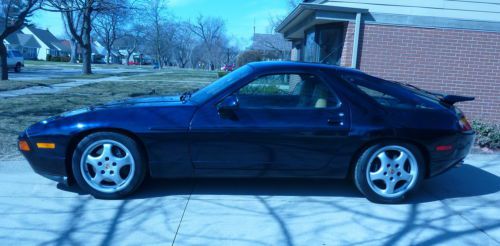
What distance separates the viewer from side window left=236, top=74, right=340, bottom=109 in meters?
3.99

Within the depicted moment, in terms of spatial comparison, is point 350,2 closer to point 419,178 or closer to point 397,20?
point 397,20

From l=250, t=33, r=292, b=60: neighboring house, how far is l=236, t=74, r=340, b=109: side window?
25.7 m

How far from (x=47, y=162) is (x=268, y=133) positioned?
216 cm

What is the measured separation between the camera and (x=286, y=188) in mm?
4395

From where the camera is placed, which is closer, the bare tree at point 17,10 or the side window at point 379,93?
the side window at point 379,93

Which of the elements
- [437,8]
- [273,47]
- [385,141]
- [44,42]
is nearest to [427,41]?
[437,8]

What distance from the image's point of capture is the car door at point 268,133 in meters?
3.80

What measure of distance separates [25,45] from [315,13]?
255 ft

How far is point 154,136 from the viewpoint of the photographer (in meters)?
3.76

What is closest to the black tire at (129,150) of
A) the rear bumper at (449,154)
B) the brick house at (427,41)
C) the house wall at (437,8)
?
the rear bumper at (449,154)

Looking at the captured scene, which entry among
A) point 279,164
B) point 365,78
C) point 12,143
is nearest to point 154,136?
point 279,164

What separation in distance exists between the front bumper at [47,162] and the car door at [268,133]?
1280 mm

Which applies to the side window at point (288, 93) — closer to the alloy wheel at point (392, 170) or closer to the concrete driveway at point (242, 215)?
the alloy wheel at point (392, 170)

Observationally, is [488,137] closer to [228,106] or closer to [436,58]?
[436,58]
